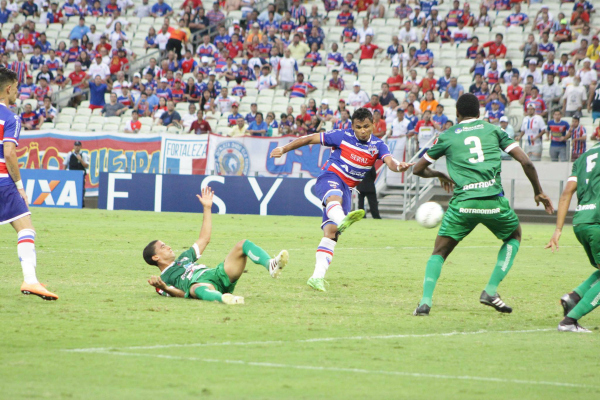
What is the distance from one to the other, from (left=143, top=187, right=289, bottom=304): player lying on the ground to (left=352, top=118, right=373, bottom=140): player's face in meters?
2.33

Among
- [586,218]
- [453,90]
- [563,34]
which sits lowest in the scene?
[586,218]

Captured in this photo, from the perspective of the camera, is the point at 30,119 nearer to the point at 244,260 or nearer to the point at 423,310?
the point at 244,260

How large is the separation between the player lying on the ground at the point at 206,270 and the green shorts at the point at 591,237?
2.78m

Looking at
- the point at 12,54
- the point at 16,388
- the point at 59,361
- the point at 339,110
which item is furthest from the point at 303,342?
the point at 12,54

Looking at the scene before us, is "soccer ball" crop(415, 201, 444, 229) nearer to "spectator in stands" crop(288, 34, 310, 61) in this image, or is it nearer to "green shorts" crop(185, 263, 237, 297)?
"green shorts" crop(185, 263, 237, 297)

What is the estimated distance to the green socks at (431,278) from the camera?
26.6ft

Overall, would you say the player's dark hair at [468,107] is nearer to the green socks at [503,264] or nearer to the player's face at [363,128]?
the green socks at [503,264]

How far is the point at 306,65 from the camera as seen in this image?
31.1 metres

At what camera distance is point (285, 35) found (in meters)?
32.4

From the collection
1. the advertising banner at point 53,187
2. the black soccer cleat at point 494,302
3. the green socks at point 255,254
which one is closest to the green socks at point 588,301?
the black soccer cleat at point 494,302

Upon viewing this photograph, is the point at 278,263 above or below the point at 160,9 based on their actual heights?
below

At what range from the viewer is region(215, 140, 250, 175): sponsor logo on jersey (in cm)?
2658

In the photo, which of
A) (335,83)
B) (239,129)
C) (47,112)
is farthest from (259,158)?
(47,112)

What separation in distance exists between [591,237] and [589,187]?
17.0 inches
